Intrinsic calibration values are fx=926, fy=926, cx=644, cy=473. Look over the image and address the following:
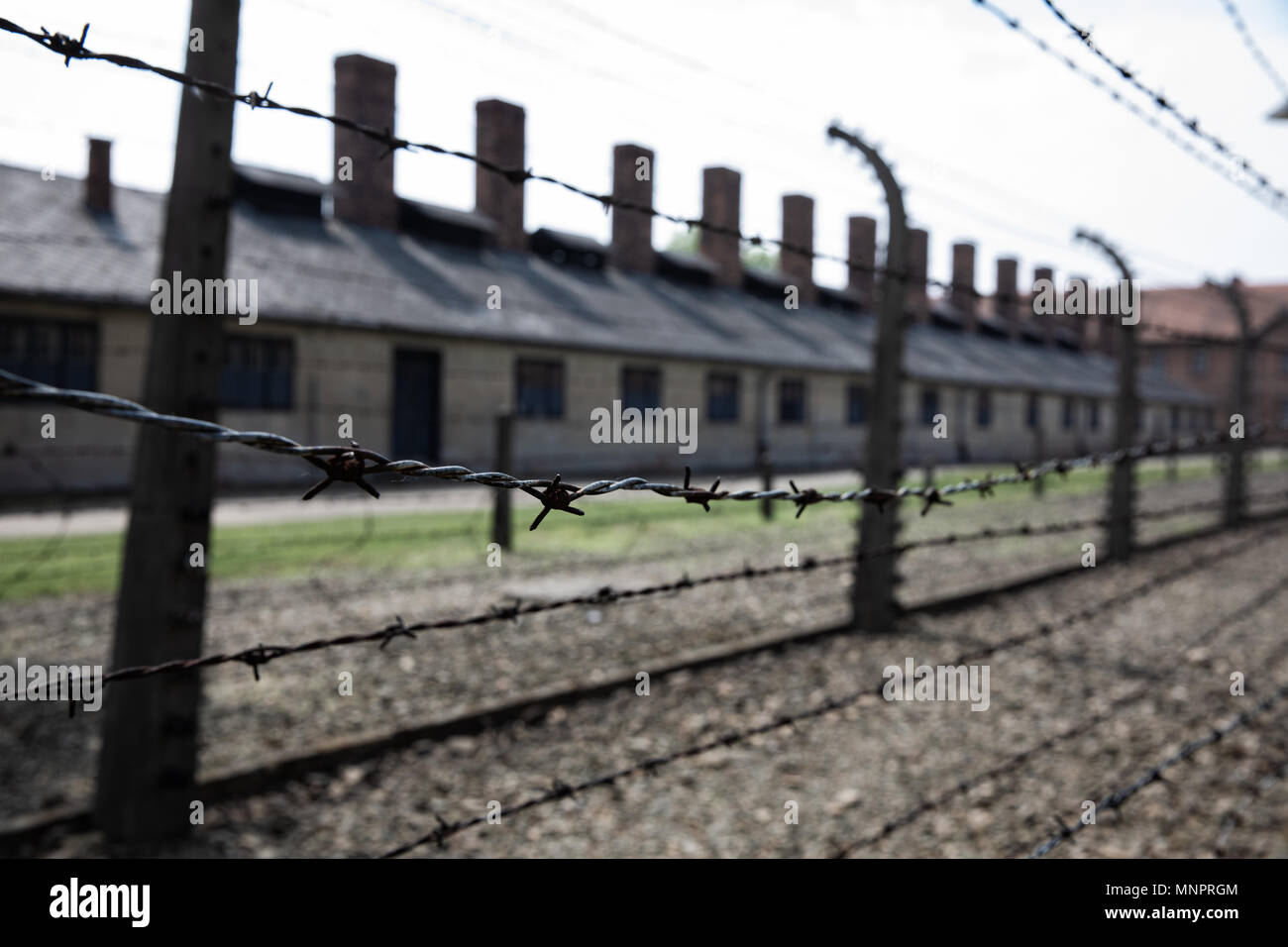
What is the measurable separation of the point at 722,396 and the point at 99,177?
14645 mm

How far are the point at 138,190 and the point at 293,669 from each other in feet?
56.2

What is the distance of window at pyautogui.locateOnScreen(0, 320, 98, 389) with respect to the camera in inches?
574

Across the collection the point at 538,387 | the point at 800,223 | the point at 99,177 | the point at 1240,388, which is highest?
the point at 800,223

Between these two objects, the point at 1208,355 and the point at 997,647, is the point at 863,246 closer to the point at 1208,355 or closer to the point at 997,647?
the point at 1208,355

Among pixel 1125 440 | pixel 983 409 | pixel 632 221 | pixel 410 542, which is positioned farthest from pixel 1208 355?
pixel 410 542

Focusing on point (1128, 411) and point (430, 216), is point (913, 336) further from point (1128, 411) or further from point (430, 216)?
point (1128, 411)

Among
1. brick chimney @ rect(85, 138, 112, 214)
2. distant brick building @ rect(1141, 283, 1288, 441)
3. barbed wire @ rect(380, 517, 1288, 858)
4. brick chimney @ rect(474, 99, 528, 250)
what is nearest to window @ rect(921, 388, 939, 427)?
brick chimney @ rect(474, 99, 528, 250)

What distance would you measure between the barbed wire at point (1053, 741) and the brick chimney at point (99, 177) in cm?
1885

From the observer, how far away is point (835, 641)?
276 inches

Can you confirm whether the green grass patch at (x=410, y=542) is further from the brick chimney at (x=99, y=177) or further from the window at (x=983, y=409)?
the window at (x=983, y=409)

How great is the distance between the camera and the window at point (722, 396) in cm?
2416

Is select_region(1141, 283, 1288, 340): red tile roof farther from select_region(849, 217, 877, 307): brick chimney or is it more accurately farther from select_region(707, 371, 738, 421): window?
select_region(707, 371, 738, 421): window

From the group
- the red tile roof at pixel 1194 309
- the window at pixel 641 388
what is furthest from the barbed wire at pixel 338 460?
the red tile roof at pixel 1194 309

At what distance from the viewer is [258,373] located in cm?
1680
